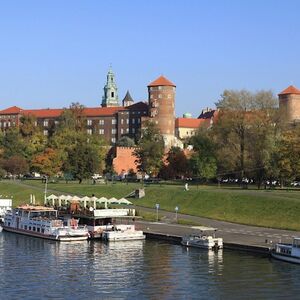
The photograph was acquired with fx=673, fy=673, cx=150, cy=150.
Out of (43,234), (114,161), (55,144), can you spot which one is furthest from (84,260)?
Answer: (114,161)

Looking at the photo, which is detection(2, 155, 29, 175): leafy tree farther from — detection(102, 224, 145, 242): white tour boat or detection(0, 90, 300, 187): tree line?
detection(102, 224, 145, 242): white tour boat

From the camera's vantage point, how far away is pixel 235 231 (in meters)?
61.6

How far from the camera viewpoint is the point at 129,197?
91.4 m

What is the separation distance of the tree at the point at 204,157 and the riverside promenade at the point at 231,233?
2627 centimetres

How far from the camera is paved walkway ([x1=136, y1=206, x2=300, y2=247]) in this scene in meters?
55.2

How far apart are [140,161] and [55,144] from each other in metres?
25.6

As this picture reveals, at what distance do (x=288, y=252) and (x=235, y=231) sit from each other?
41.2ft

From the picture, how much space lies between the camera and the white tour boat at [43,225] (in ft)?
207

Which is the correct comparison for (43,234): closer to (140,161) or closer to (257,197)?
(257,197)

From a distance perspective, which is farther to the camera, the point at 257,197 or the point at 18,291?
the point at 257,197

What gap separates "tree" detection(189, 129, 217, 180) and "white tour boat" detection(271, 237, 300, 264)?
51067 mm

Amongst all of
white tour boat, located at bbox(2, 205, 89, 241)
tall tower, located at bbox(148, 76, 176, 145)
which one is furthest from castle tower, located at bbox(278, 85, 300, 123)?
white tour boat, located at bbox(2, 205, 89, 241)

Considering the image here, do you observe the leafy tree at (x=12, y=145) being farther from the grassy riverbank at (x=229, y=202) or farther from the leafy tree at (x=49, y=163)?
the grassy riverbank at (x=229, y=202)

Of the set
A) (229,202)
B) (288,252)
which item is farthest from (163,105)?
(288,252)
